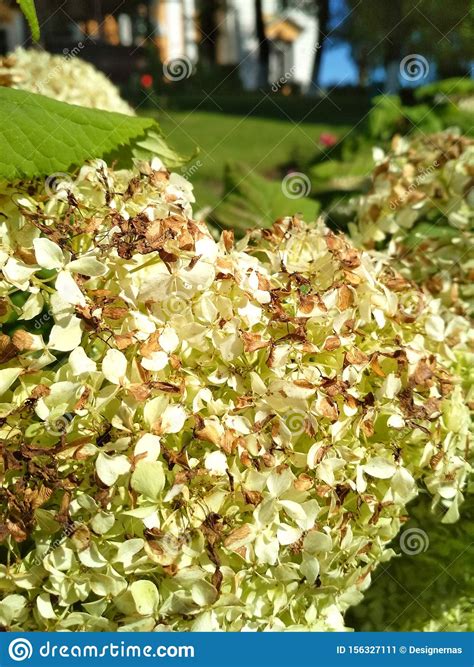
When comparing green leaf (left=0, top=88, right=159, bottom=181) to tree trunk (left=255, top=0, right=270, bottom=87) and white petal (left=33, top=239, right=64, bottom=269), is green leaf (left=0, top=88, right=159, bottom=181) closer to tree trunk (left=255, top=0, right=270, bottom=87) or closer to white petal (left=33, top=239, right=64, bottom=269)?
white petal (left=33, top=239, right=64, bottom=269)

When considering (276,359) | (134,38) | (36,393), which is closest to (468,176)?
(276,359)

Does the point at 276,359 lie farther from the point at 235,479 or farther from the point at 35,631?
the point at 35,631

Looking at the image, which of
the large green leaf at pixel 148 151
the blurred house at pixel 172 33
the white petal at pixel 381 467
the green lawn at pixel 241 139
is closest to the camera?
the white petal at pixel 381 467

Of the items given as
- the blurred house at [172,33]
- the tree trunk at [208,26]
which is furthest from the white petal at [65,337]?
the tree trunk at [208,26]

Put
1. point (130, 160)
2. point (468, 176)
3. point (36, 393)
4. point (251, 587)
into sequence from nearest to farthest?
point (36, 393) → point (251, 587) → point (130, 160) → point (468, 176)

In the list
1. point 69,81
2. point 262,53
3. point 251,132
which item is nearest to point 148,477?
point 69,81

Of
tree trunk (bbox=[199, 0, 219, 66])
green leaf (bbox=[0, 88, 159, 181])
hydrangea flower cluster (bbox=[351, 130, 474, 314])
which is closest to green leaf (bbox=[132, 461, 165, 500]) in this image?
green leaf (bbox=[0, 88, 159, 181])

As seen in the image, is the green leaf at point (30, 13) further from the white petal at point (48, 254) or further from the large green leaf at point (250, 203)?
the large green leaf at point (250, 203)
